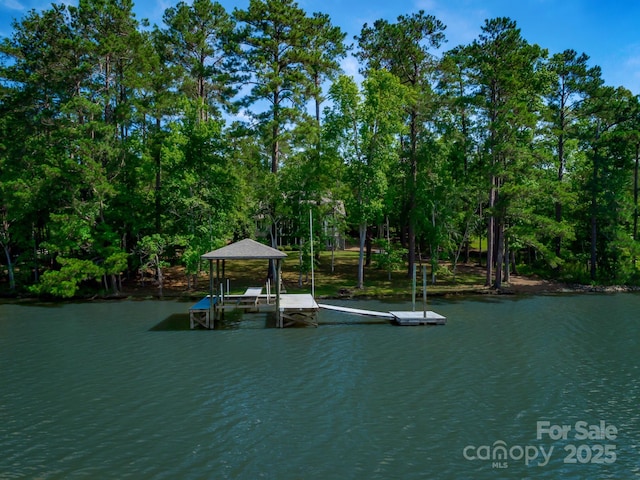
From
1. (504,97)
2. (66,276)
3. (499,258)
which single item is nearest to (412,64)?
(504,97)

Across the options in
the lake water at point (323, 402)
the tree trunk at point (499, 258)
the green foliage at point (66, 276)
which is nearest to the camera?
the lake water at point (323, 402)

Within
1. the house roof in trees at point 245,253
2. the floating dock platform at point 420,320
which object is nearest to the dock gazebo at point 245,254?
the house roof in trees at point 245,253

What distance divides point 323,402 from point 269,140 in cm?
2431

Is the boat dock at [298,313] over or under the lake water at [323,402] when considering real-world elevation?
over

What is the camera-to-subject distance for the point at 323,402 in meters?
13.2

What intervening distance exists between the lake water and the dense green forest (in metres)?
11.5

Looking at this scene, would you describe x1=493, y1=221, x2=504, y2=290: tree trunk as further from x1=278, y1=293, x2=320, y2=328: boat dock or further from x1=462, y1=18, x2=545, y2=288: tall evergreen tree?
x1=278, y1=293, x2=320, y2=328: boat dock

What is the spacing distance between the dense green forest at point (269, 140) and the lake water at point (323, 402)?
11.5 meters

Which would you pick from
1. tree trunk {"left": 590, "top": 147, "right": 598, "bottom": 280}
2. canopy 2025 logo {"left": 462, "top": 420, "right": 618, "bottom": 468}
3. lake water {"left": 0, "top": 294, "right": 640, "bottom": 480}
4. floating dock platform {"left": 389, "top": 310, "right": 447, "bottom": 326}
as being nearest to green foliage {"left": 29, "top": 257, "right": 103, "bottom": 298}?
lake water {"left": 0, "top": 294, "right": 640, "bottom": 480}

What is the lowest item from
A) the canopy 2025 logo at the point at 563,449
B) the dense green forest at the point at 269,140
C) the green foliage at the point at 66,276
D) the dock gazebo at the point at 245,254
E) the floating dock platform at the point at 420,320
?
the canopy 2025 logo at the point at 563,449

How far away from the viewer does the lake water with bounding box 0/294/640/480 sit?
9.79 m

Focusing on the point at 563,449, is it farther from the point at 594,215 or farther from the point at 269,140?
the point at 594,215

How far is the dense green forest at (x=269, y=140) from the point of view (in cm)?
3216

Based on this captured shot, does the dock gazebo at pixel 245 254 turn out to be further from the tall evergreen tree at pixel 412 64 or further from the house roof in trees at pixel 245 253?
the tall evergreen tree at pixel 412 64
